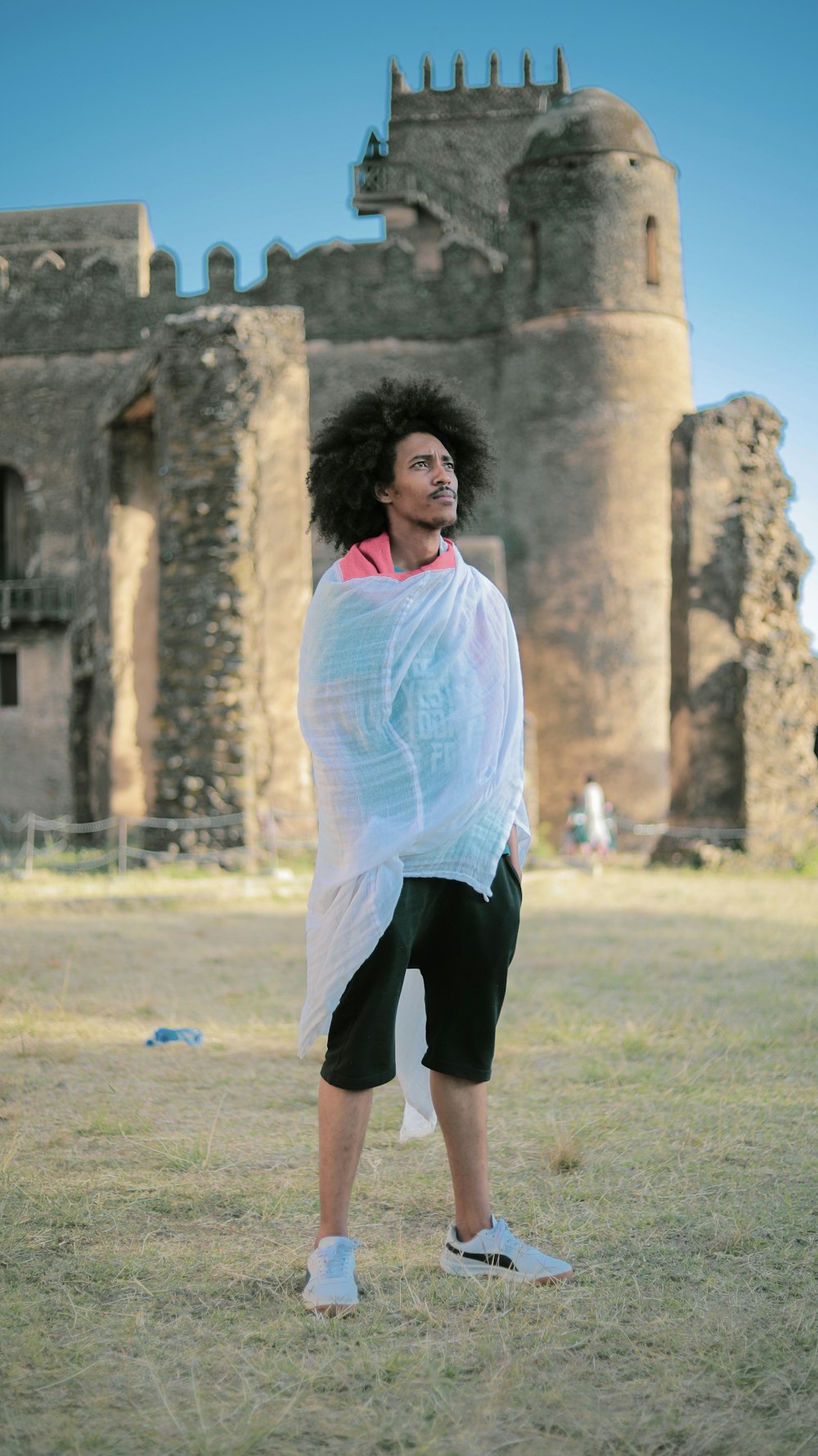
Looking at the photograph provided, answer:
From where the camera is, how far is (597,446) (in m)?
22.0

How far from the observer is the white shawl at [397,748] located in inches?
116

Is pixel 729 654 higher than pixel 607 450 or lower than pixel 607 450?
lower

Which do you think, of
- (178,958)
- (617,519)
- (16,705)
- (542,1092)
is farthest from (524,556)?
(542,1092)

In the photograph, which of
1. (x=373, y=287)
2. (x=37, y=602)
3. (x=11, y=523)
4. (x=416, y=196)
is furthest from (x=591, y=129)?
(x=11, y=523)

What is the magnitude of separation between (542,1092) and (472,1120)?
5.19 feet

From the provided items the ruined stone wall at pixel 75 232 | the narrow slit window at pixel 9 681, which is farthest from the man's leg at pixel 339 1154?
the ruined stone wall at pixel 75 232

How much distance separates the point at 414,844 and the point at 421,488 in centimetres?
82

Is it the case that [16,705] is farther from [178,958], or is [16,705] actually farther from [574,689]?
[178,958]

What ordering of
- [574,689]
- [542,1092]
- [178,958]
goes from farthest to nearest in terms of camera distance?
[574,689] < [178,958] < [542,1092]

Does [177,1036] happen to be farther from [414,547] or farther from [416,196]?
[416,196]

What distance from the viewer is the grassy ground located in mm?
2273

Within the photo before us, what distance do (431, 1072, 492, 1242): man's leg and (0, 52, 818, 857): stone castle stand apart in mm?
9872

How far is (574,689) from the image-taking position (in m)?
21.8

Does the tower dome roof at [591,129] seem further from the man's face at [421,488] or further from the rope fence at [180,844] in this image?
the man's face at [421,488]
